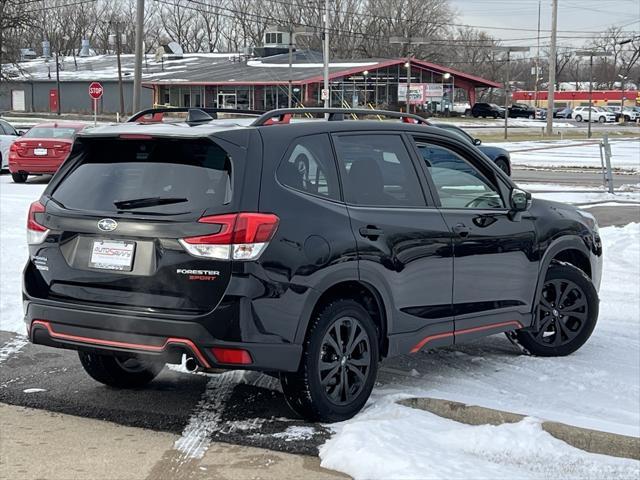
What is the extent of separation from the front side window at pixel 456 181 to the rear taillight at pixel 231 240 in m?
1.74

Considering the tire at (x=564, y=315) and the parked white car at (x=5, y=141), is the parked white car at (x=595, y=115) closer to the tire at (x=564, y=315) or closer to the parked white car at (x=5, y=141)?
the parked white car at (x=5, y=141)

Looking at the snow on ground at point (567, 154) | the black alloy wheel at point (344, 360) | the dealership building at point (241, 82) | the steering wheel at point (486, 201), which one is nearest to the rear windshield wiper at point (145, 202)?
the black alloy wheel at point (344, 360)

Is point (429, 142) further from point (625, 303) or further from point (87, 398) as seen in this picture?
point (625, 303)

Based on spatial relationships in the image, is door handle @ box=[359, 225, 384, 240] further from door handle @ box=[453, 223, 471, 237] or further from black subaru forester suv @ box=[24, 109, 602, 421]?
door handle @ box=[453, 223, 471, 237]

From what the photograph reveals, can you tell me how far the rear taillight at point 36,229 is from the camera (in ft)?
18.1

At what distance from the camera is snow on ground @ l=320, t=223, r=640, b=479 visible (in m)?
4.82

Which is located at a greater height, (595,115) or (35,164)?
(595,115)

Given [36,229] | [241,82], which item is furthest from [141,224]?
[241,82]

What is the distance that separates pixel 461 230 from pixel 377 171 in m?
0.77

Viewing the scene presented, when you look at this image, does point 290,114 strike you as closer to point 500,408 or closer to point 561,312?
point 500,408

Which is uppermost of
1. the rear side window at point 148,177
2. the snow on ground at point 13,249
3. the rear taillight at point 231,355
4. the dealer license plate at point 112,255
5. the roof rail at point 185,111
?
the roof rail at point 185,111

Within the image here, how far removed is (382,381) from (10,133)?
2286cm

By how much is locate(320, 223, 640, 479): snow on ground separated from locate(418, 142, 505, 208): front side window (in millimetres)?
1212

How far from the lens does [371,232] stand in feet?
18.6
